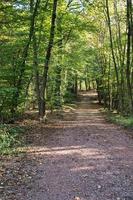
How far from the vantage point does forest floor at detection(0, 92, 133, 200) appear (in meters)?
8.11

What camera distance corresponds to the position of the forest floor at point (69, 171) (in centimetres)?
811

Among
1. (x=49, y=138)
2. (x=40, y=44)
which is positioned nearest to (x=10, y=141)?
(x=49, y=138)

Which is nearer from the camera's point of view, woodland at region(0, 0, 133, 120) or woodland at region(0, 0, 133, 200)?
woodland at region(0, 0, 133, 200)

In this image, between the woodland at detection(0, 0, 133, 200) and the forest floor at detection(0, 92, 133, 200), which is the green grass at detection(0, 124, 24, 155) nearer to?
the woodland at detection(0, 0, 133, 200)

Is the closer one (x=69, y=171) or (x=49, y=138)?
(x=69, y=171)

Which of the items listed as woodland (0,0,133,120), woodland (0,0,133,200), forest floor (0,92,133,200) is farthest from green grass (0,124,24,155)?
woodland (0,0,133,120)

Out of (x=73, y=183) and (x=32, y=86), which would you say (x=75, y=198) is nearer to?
(x=73, y=183)

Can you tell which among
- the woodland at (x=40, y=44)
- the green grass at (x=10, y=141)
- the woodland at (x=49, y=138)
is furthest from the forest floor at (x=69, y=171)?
the woodland at (x=40, y=44)

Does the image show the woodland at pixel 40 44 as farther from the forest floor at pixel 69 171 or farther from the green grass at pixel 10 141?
the forest floor at pixel 69 171

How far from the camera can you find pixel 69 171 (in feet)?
32.9

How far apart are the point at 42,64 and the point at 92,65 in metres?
29.9

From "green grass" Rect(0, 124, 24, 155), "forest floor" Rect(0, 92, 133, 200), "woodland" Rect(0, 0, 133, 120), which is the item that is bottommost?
"forest floor" Rect(0, 92, 133, 200)

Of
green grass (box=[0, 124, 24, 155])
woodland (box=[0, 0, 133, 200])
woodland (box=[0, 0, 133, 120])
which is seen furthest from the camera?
woodland (box=[0, 0, 133, 120])

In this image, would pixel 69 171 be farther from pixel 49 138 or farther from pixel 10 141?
pixel 49 138
